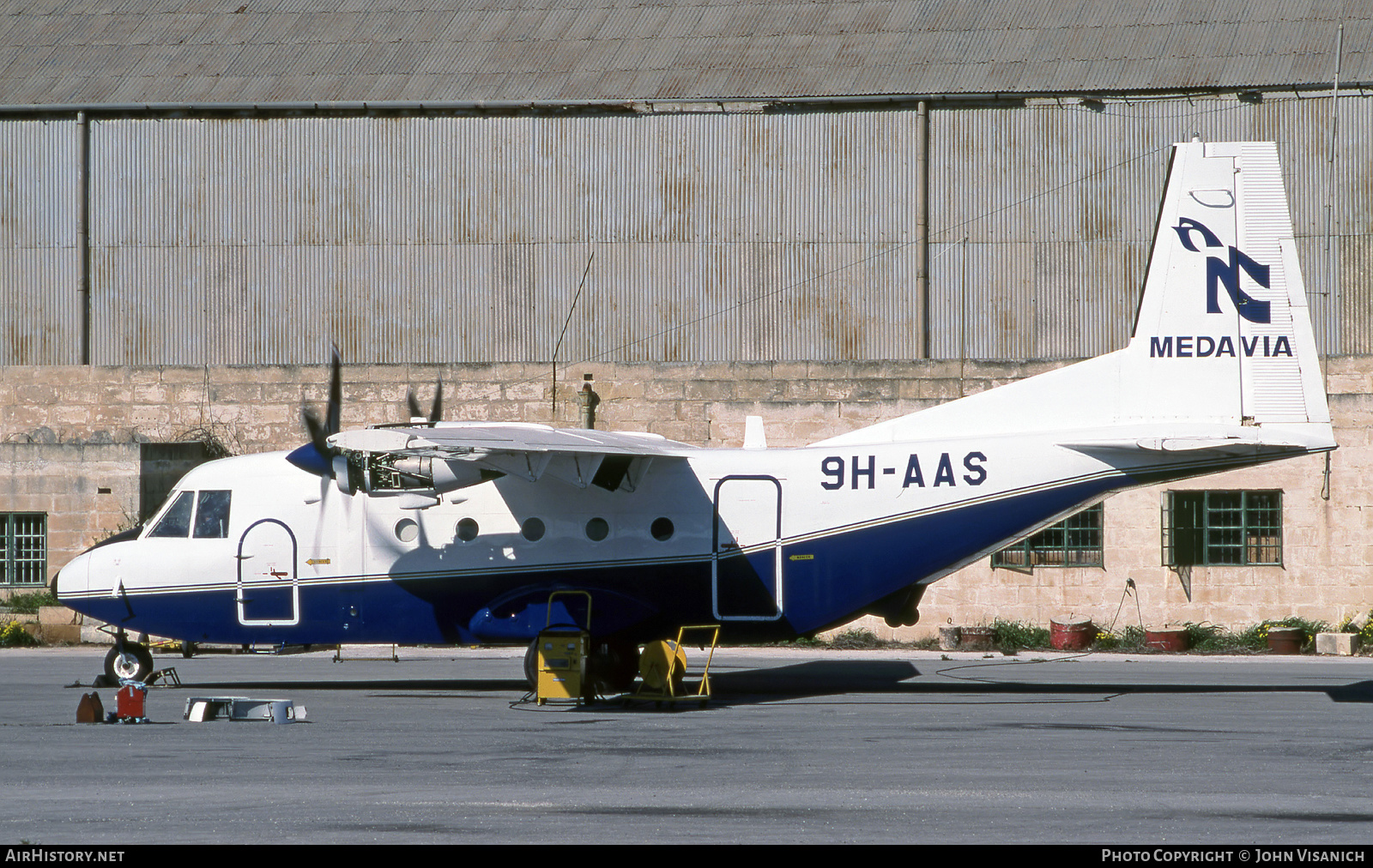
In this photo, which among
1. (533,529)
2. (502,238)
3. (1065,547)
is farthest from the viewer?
(502,238)

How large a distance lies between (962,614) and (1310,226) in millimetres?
11250

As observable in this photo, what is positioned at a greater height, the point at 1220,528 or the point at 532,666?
the point at 1220,528

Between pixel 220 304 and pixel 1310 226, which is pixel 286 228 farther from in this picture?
pixel 1310 226

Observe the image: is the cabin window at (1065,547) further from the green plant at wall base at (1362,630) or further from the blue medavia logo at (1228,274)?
the blue medavia logo at (1228,274)

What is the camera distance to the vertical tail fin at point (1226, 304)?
16.1 m

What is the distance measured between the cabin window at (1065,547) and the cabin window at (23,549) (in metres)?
18.4

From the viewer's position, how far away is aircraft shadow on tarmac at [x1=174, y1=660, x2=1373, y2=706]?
1770cm

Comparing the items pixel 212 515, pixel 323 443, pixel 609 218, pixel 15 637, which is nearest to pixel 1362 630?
pixel 609 218

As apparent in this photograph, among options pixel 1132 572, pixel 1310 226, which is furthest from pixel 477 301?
pixel 1310 226

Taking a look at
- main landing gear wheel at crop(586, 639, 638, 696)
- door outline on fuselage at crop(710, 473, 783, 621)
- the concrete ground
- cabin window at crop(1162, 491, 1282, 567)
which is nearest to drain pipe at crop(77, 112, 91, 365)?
the concrete ground

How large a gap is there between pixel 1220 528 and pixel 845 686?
913 cm

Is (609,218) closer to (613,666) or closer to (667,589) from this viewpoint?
(667,589)

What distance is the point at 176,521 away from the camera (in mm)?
18391

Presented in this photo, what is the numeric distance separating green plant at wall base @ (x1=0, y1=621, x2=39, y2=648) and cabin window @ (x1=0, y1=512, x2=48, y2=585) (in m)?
1.22
